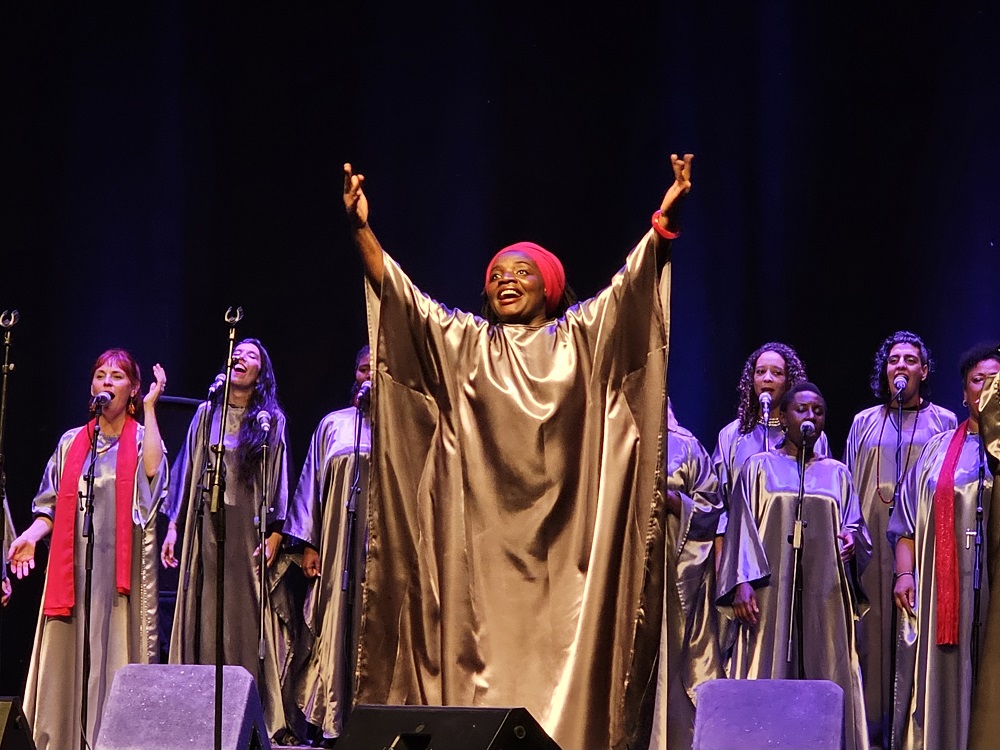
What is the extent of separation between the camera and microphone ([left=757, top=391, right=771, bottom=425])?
7.67 m

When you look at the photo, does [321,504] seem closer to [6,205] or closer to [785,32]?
[6,205]

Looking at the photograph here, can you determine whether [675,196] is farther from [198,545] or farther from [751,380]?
[198,545]

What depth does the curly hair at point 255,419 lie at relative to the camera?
25.4ft

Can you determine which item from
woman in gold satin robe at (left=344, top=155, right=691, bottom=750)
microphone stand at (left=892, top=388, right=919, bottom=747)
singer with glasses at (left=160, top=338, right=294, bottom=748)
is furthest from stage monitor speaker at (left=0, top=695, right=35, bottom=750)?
microphone stand at (left=892, top=388, right=919, bottom=747)

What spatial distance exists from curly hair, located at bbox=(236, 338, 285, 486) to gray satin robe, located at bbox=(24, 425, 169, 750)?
1.39ft

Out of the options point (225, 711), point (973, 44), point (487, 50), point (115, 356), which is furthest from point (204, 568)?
point (973, 44)

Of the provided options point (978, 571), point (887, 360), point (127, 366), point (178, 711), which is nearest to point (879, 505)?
point (887, 360)

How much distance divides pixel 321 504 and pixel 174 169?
2.63m

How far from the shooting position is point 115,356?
25.1 feet

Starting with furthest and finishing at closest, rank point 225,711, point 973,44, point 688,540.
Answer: point 973,44, point 688,540, point 225,711

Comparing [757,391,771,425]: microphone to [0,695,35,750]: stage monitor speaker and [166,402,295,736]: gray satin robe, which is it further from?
[0,695,35,750]: stage monitor speaker

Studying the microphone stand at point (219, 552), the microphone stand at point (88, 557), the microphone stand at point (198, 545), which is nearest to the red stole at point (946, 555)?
the microphone stand at point (198, 545)

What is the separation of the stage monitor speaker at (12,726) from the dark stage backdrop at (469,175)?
4.58 meters

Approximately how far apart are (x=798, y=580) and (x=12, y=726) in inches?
159
